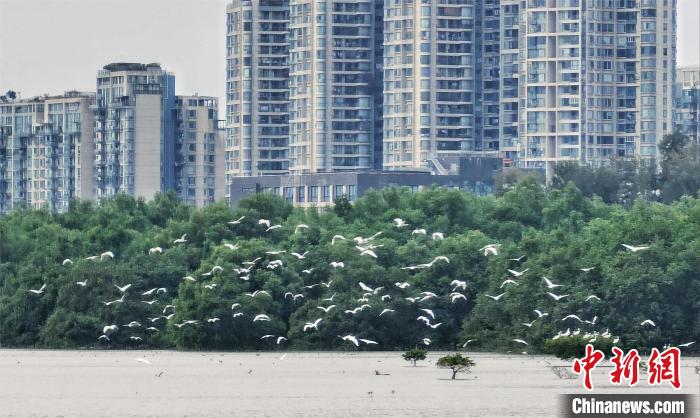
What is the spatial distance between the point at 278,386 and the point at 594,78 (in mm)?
115646

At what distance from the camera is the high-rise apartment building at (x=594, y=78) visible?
179 metres

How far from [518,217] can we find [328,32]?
7982 cm

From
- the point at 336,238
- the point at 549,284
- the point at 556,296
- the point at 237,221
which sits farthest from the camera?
the point at 237,221

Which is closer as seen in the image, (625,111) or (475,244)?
(475,244)

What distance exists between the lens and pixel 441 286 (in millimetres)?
94438

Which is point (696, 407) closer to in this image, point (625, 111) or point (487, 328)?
point (487, 328)

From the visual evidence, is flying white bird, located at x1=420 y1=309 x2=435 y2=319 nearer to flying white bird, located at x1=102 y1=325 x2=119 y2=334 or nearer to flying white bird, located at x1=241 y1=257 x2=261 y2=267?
flying white bird, located at x1=241 y1=257 x2=261 y2=267

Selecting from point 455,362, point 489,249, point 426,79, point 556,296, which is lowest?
point 455,362

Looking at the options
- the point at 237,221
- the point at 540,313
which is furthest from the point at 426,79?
the point at 540,313

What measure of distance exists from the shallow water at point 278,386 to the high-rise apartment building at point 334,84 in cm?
9886

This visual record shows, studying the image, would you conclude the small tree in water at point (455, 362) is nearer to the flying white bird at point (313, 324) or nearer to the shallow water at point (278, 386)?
the shallow water at point (278, 386)

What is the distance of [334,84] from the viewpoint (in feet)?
623

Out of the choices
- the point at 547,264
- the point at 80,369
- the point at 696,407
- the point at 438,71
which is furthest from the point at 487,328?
the point at 438,71

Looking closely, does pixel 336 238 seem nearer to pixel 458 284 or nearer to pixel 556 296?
pixel 458 284
